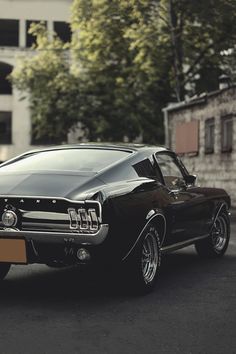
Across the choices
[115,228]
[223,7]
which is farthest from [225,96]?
[115,228]

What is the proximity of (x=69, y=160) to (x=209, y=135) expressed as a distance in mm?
17426

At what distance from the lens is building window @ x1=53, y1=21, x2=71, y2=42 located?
150ft

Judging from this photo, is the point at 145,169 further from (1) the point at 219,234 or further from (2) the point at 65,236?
(1) the point at 219,234

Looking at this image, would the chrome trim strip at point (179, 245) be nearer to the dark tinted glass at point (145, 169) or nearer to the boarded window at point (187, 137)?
the dark tinted glass at point (145, 169)

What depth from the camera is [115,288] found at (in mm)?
6375

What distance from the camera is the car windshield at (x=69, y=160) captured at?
6.32 meters

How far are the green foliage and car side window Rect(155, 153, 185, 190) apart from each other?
19.6 meters

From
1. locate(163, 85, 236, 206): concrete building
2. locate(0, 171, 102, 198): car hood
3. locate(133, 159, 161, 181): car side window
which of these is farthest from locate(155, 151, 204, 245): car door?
locate(163, 85, 236, 206): concrete building

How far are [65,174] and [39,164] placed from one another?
1.79 feet

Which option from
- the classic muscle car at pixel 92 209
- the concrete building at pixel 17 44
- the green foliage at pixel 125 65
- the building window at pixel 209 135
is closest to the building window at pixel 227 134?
the building window at pixel 209 135

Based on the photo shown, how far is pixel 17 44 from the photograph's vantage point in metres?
46.5

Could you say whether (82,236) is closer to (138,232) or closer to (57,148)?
(138,232)

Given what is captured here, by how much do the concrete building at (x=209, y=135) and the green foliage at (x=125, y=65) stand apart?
9.24 feet

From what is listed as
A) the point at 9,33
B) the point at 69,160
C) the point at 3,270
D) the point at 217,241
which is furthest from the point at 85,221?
the point at 9,33
